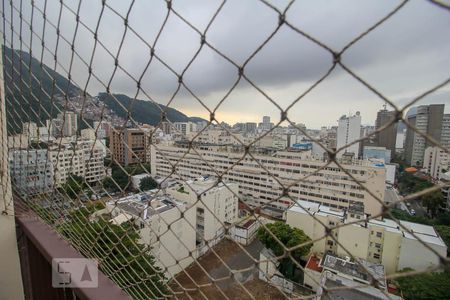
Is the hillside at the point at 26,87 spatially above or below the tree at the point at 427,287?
above

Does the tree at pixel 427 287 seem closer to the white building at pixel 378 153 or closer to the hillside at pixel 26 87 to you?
the hillside at pixel 26 87

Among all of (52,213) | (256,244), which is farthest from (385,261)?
(52,213)

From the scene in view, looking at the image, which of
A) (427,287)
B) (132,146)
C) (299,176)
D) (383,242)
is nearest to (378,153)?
(299,176)

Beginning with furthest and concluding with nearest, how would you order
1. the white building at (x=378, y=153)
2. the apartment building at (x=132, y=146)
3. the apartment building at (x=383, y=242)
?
the white building at (x=378, y=153), the apartment building at (x=383, y=242), the apartment building at (x=132, y=146)

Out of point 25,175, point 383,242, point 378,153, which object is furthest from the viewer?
point 378,153

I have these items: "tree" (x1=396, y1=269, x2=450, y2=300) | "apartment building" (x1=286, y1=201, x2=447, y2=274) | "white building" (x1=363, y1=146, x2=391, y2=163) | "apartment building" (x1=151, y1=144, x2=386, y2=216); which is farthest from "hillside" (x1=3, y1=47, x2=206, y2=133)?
"white building" (x1=363, y1=146, x2=391, y2=163)

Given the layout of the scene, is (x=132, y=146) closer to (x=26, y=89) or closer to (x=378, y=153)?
(x=26, y=89)

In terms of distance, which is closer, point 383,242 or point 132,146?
point 132,146

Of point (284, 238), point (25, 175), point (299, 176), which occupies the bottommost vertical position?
point (284, 238)

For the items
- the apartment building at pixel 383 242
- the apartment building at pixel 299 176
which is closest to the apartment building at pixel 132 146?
the apartment building at pixel 383 242
